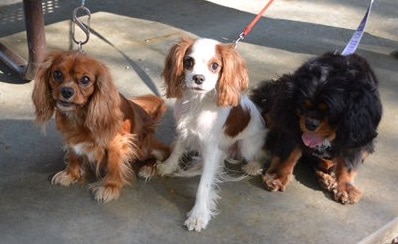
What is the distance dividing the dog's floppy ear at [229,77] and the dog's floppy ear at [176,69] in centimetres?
20

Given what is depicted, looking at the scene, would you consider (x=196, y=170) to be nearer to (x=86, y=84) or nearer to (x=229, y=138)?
(x=229, y=138)

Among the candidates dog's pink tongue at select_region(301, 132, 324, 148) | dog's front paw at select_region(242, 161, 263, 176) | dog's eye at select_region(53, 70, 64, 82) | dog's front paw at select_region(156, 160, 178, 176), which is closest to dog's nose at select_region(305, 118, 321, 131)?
dog's pink tongue at select_region(301, 132, 324, 148)

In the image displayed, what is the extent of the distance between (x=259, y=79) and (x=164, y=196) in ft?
5.93

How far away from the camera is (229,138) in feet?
11.1

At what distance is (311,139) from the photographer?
3.18 m

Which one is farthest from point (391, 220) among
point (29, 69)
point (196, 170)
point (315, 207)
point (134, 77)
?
point (29, 69)

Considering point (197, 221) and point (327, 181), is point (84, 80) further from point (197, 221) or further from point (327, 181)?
point (327, 181)

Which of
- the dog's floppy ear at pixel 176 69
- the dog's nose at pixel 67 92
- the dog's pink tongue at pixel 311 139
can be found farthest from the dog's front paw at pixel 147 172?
the dog's pink tongue at pixel 311 139

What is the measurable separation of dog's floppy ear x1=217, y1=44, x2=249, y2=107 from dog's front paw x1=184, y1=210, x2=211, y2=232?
0.64 meters

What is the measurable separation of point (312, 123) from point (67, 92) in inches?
52.5

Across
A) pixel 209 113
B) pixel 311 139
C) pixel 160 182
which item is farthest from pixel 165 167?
pixel 311 139

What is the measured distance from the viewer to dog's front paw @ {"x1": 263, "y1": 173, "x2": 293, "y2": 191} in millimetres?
3473

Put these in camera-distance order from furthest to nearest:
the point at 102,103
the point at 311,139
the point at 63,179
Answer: the point at 63,179, the point at 311,139, the point at 102,103

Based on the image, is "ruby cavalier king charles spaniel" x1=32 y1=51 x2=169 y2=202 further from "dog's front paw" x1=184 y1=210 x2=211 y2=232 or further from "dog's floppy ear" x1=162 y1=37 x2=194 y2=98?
"dog's front paw" x1=184 y1=210 x2=211 y2=232
